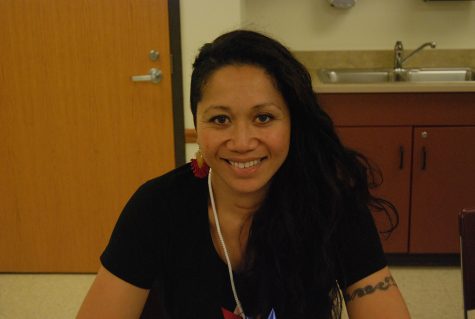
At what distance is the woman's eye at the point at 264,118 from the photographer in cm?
104

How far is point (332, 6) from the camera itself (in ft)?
9.84

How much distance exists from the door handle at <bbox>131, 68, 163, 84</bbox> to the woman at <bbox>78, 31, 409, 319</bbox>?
129cm

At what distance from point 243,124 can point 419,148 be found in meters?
1.68

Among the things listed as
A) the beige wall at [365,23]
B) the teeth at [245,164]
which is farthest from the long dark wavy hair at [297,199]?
the beige wall at [365,23]

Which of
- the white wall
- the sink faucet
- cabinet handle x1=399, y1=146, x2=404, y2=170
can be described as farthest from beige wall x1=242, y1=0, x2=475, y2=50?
cabinet handle x1=399, y1=146, x2=404, y2=170

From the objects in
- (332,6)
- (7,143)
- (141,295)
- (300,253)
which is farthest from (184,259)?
(332,6)

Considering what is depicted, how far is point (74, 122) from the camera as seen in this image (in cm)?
249

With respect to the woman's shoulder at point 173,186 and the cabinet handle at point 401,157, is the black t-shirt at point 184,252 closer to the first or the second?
the woman's shoulder at point 173,186

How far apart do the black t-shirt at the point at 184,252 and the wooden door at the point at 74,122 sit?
1.37 meters

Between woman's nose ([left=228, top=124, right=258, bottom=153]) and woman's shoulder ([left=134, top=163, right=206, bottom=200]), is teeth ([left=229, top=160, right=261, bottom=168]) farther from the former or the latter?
woman's shoulder ([left=134, top=163, right=206, bottom=200])

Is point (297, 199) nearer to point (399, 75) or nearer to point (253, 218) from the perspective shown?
point (253, 218)

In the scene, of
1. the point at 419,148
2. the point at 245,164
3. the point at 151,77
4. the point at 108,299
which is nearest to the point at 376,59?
the point at 419,148

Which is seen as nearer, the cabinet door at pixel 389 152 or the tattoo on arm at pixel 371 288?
the tattoo on arm at pixel 371 288

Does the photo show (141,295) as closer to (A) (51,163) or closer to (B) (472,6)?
(A) (51,163)
